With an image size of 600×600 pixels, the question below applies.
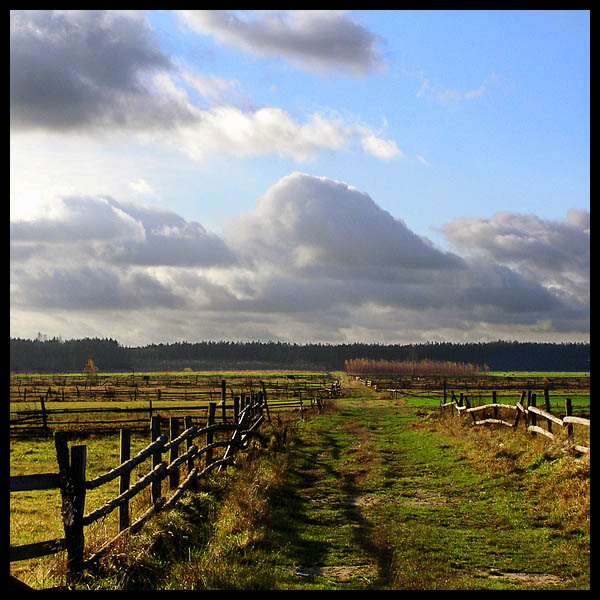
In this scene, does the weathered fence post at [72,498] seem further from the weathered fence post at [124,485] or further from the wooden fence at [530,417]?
the wooden fence at [530,417]

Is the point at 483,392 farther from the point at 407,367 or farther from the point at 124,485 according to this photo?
the point at 407,367

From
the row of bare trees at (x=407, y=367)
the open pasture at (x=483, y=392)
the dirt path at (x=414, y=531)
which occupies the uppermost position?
the dirt path at (x=414, y=531)

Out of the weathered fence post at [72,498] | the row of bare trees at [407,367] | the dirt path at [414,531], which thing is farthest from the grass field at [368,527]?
the row of bare trees at [407,367]

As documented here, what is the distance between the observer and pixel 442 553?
8281mm

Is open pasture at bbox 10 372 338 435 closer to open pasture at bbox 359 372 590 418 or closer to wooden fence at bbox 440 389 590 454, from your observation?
wooden fence at bbox 440 389 590 454

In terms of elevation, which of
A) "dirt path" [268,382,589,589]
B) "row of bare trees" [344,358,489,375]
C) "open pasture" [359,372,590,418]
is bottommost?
"row of bare trees" [344,358,489,375]

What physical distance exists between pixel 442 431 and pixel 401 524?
43.9 ft

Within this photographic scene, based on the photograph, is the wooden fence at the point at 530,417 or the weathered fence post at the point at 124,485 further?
the wooden fence at the point at 530,417

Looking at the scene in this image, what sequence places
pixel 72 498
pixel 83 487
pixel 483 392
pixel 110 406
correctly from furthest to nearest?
pixel 483 392, pixel 110 406, pixel 83 487, pixel 72 498

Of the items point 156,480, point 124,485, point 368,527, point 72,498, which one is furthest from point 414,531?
point 72,498

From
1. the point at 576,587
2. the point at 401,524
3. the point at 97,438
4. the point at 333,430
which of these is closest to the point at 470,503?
the point at 401,524

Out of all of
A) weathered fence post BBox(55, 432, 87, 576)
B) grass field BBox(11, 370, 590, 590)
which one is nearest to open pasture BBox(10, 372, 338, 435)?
grass field BBox(11, 370, 590, 590)

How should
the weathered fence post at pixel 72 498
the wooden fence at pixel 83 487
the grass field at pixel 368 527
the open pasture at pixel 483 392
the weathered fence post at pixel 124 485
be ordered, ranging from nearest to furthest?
the wooden fence at pixel 83 487, the weathered fence post at pixel 72 498, the grass field at pixel 368 527, the weathered fence post at pixel 124 485, the open pasture at pixel 483 392
